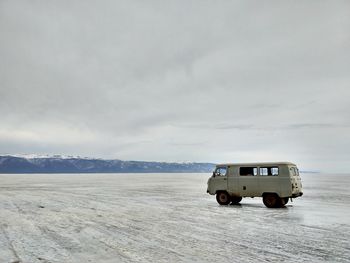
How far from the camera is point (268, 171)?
20.1 meters

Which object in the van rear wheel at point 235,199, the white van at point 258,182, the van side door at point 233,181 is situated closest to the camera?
the white van at point 258,182

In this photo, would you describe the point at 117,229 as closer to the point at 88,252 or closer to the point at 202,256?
the point at 88,252

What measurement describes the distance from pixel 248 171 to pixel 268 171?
1.33 metres

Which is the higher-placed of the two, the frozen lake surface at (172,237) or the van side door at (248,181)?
the van side door at (248,181)

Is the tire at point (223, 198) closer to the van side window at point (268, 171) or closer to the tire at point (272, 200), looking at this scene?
the tire at point (272, 200)

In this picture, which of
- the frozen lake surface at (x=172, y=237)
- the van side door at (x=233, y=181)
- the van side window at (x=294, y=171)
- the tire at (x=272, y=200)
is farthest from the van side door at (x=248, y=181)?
the frozen lake surface at (x=172, y=237)

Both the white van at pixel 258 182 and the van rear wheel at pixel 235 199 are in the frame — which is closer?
the white van at pixel 258 182

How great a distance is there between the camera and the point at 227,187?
21.5 metres

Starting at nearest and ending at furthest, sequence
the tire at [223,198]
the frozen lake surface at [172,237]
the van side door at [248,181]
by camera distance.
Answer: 1. the frozen lake surface at [172,237]
2. the van side door at [248,181]
3. the tire at [223,198]

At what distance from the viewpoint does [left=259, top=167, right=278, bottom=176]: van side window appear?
784 inches

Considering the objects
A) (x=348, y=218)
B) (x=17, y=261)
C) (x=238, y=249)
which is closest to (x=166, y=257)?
(x=238, y=249)

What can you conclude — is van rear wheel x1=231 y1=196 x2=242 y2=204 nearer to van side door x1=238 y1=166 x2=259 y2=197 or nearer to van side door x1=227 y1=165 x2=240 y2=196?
van side door x1=227 y1=165 x2=240 y2=196

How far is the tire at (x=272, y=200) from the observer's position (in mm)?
20016

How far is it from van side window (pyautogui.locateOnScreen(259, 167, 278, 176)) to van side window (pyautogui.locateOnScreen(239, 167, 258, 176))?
1.20ft
